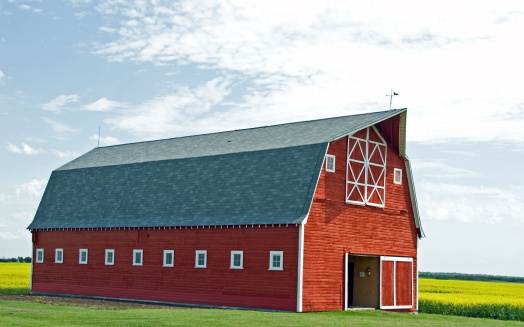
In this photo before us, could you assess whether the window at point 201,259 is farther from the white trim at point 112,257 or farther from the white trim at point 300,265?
the white trim at point 112,257

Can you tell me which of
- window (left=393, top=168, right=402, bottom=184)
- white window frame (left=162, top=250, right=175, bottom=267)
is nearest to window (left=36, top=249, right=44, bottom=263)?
white window frame (left=162, top=250, right=175, bottom=267)

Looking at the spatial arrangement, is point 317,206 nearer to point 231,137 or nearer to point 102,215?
point 231,137

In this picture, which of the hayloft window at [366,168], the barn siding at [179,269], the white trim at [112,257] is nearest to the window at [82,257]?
the barn siding at [179,269]

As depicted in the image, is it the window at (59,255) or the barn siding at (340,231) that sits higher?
the barn siding at (340,231)

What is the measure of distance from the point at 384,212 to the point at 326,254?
5314mm

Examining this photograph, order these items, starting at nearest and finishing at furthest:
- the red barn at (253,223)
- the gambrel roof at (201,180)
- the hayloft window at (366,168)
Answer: the red barn at (253,223) < the gambrel roof at (201,180) < the hayloft window at (366,168)

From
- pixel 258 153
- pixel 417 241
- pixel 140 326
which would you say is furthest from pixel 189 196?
pixel 140 326

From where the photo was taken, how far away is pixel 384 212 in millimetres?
36375

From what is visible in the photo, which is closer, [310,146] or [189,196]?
[310,146]

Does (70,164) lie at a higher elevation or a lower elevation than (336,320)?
higher

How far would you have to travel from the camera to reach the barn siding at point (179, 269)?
3194 centimetres

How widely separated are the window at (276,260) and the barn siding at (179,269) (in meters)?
0.20

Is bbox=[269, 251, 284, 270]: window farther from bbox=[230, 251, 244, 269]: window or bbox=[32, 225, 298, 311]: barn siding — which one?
bbox=[230, 251, 244, 269]: window

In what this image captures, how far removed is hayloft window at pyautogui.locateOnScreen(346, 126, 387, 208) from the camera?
34562 mm
